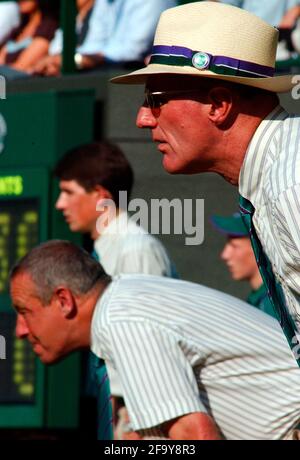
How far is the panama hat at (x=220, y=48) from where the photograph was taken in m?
3.31

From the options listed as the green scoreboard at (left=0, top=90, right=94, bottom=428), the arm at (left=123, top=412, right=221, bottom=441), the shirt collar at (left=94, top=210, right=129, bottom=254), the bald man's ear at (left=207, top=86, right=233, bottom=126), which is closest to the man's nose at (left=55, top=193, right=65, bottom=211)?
the green scoreboard at (left=0, top=90, right=94, bottom=428)

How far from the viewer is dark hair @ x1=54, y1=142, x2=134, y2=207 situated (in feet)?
21.0

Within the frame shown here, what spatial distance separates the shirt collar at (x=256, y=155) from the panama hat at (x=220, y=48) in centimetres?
8

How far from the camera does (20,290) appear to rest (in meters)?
5.06

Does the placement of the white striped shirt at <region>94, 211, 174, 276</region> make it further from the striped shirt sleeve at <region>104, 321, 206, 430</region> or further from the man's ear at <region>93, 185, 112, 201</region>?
the striped shirt sleeve at <region>104, 321, 206, 430</region>

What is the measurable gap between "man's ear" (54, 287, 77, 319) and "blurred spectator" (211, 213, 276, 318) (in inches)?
62.6

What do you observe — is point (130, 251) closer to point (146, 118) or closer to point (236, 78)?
point (146, 118)

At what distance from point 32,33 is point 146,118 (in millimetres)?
5092

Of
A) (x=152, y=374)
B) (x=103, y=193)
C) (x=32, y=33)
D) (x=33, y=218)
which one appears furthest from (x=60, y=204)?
(x=152, y=374)

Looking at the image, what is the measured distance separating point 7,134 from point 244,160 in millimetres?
4183

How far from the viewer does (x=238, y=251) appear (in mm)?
6555

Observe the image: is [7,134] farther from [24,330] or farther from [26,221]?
[24,330]

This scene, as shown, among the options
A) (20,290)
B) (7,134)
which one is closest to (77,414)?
(7,134)
